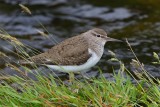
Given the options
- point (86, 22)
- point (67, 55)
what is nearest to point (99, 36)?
point (67, 55)

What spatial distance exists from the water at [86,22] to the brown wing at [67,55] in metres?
Answer: 2.09

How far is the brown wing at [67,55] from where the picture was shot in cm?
784

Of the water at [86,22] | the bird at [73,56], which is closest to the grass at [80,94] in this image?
the bird at [73,56]

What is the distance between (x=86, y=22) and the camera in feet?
42.2

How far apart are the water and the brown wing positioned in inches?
82.5

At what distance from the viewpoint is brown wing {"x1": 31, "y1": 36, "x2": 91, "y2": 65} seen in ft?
25.7

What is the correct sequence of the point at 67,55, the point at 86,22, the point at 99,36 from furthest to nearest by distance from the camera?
1. the point at 86,22
2. the point at 99,36
3. the point at 67,55

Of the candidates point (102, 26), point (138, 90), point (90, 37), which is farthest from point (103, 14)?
point (138, 90)

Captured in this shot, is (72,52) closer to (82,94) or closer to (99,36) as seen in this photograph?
(99,36)

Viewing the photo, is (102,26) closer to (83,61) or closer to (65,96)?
(83,61)

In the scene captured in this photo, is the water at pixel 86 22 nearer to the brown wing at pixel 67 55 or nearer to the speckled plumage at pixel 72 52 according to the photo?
the speckled plumage at pixel 72 52

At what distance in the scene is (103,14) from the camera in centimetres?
1323

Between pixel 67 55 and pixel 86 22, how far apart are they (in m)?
5.08

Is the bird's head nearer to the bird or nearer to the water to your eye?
the bird
